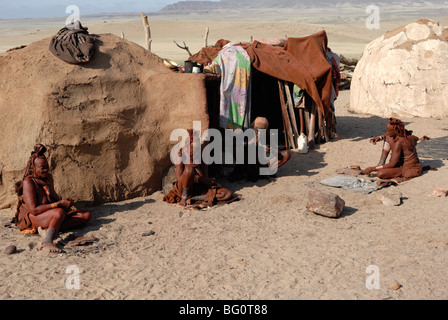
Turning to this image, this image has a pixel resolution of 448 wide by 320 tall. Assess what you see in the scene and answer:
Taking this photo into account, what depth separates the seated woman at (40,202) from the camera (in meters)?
5.51

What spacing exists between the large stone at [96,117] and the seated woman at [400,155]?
9.38 feet

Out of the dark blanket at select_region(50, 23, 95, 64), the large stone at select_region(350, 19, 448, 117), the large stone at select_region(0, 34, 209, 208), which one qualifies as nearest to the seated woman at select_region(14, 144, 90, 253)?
the large stone at select_region(0, 34, 209, 208)

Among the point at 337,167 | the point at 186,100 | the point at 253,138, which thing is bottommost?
the point at 337,167

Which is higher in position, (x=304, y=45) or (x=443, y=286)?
(x=304, y=45)

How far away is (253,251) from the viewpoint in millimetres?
5270

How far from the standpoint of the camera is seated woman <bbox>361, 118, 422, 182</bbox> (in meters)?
7.52

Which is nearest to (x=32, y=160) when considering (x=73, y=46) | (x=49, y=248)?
(x=49, y=248)

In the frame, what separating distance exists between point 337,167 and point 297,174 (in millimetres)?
806

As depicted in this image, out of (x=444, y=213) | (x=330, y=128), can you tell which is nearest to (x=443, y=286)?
(x=444, y=213)

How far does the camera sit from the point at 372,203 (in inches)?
262

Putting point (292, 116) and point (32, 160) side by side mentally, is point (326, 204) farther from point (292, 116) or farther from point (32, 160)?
point (292, 116)

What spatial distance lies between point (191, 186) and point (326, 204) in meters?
1.82

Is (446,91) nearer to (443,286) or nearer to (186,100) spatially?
(186,100)

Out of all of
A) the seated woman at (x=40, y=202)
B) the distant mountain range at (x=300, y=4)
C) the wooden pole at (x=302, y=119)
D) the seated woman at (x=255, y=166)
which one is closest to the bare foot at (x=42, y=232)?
the seated woman at (x=40, y=202)
